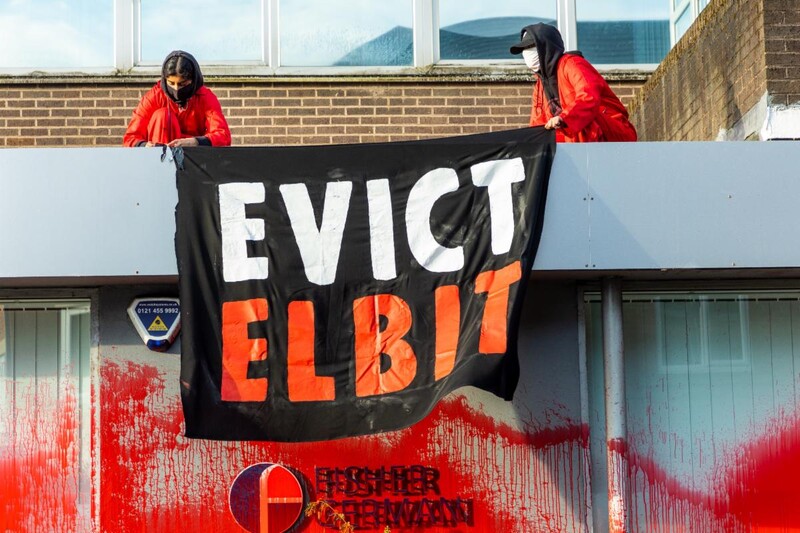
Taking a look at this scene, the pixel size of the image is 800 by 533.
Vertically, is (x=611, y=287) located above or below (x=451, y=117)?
below

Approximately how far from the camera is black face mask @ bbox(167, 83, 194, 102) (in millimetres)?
8909

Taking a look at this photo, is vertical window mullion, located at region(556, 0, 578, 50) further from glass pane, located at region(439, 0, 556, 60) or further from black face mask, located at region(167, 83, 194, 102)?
black face mask, located at region(167, 83, 194, 102)

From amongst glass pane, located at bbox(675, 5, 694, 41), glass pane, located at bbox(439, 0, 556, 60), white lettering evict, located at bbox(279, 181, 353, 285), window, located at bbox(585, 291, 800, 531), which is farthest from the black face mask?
glass pane, located at bbox(675, 5, 694, 41)

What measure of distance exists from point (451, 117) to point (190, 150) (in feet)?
10.9

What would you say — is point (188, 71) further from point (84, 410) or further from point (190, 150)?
point (84, 410)

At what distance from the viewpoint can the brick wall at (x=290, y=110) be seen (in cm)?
1098

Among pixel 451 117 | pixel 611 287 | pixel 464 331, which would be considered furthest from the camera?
pixel 451 117

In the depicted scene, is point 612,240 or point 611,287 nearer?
point 612,240

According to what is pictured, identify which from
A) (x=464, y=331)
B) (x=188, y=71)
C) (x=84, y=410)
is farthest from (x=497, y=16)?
(x=84, y=410)

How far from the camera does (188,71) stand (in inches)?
349

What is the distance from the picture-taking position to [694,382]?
896 cm

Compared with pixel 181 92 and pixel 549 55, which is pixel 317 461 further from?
pixel 549 55

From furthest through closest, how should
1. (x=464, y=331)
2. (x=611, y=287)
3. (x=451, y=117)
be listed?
(x=451, y=117) < (x=611, y=287) < (x=464, y=331)

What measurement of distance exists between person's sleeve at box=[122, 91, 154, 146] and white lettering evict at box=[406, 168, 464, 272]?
196 centimetres
